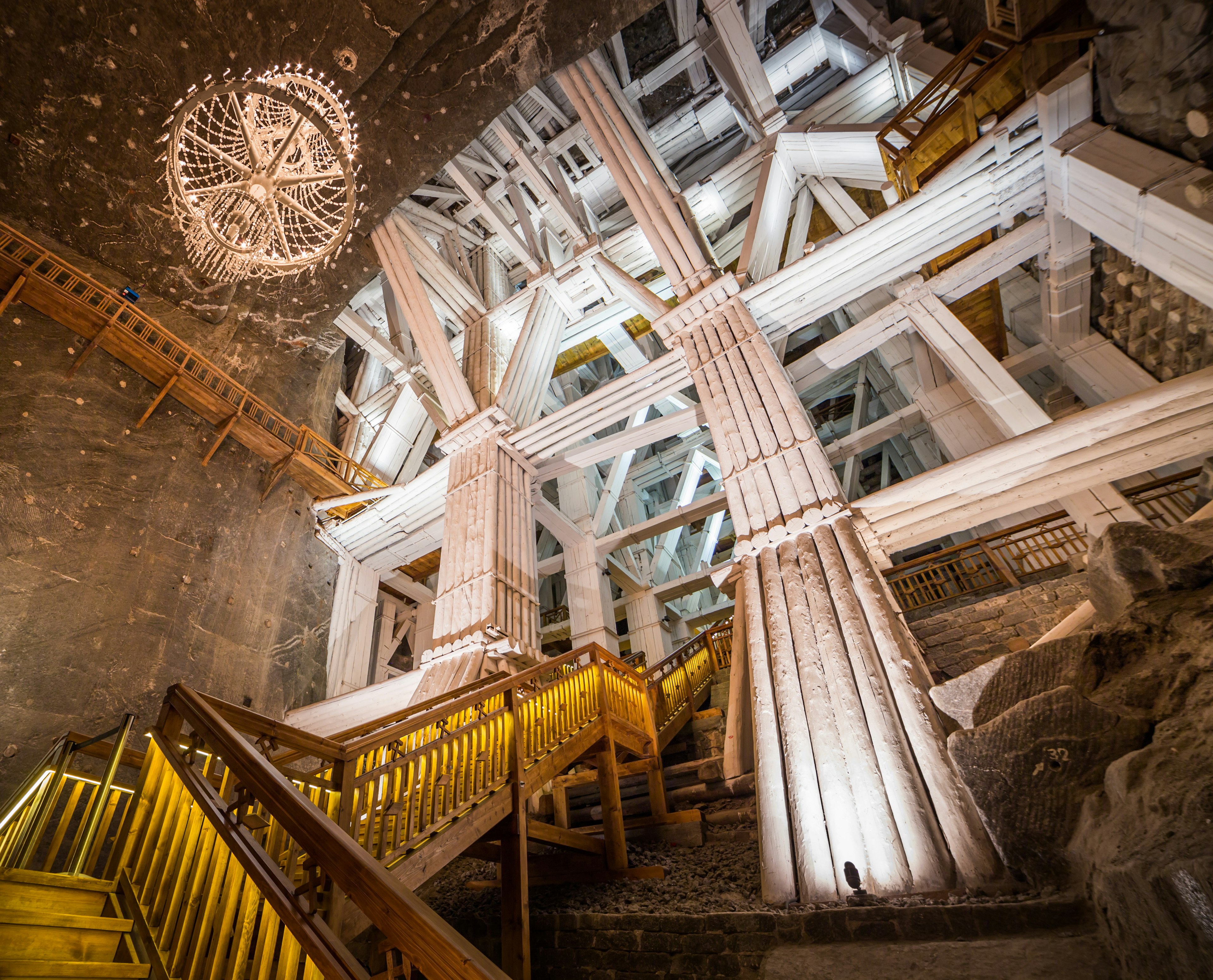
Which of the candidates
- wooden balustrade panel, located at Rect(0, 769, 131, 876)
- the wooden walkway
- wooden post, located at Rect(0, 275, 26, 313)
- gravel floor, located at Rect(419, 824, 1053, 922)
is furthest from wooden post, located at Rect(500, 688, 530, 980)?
wooden post, located at Rect(0, 275, 26, 313)

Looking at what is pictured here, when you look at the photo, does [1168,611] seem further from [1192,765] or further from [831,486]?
[831,486]

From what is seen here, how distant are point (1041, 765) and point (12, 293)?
35.4 ft

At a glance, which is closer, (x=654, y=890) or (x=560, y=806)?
(x=654, y=890)

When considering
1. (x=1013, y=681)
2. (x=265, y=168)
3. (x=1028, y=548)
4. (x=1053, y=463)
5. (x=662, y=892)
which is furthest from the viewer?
(x=1028, y=548)

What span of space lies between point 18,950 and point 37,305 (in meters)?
8.67

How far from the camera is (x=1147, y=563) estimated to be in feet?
8.09

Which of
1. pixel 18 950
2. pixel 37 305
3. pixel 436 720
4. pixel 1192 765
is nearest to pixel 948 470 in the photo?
pixel 1192 765

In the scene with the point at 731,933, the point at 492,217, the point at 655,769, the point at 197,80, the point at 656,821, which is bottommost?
the point at 731,933

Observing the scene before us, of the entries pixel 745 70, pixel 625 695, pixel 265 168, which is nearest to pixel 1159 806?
pixel 625 695

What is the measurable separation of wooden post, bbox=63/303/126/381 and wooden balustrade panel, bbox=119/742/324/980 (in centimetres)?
770

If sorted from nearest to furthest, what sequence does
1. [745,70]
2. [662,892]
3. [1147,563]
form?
[1147,563] < [662,892] < [745,70]

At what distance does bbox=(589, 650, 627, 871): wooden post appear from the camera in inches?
178

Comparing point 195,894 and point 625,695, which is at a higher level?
point 625,695

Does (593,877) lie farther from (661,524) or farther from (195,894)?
(661,524)
